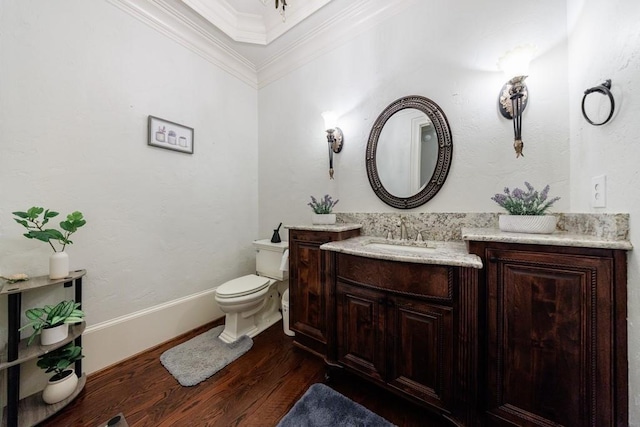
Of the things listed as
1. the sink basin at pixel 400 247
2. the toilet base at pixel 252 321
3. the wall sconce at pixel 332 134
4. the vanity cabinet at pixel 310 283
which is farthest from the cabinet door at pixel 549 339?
the toilet base at pixel 252 321

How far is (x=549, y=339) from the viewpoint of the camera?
0.90m

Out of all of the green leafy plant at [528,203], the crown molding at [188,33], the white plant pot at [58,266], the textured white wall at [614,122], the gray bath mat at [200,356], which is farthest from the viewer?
the crown molding at [188,33]

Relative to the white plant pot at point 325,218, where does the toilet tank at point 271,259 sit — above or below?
below

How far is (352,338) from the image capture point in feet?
4.35

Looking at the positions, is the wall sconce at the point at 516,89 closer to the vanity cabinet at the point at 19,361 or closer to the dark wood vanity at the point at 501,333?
the dark wood vanity at the point at 501,333

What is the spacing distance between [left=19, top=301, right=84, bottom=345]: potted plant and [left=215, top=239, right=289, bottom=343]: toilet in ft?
2.63

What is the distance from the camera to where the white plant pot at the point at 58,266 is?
1.28m

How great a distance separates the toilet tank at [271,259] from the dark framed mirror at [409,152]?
109 cm

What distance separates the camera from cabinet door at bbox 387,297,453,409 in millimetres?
A: 1029

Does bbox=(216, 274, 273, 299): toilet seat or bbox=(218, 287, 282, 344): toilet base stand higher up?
bbox=(216, 274, 273, 299): toilet seat

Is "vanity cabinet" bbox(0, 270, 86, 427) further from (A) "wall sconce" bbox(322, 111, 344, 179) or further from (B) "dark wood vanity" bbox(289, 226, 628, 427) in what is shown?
(A) "wall sconce" bbox(322, 111, 344, 179)

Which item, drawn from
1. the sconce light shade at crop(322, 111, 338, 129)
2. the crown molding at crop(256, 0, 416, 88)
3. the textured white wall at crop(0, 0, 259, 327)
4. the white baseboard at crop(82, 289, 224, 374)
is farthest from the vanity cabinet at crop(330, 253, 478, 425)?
the crown molding at crop(256, 0, 416, 88)

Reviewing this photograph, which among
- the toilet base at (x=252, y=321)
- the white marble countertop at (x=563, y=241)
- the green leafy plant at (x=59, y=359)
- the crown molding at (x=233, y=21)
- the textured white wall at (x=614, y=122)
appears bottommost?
the toilet base at (x=252, y=321)

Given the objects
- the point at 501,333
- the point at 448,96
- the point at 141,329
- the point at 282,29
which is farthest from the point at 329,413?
the point at 282,29
